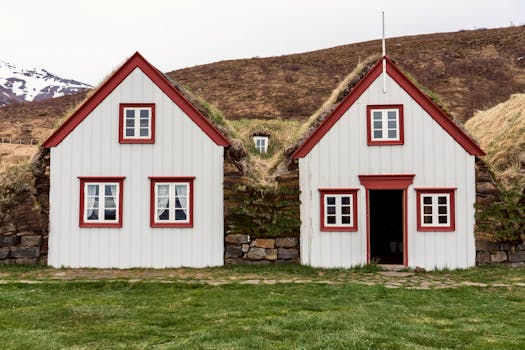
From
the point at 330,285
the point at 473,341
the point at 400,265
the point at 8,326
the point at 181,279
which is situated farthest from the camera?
the point at 400,265

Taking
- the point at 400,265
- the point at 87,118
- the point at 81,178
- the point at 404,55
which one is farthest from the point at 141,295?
the point at 404,55

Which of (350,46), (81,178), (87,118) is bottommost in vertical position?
(81,178)

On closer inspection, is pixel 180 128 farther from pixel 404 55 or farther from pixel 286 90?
pixel 404 55

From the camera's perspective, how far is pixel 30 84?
14888cm

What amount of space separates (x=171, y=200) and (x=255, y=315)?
24.5ft

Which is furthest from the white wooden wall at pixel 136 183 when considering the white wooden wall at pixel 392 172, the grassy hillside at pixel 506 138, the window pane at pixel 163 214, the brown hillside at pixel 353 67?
the brown hillside at pixel 353 67

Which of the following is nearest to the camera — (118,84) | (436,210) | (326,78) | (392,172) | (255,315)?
(255,315)

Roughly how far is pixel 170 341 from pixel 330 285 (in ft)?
18.8

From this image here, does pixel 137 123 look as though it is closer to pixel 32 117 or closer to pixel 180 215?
pixel 180 215

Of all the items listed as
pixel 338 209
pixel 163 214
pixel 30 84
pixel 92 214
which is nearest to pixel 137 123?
pixel 163 214

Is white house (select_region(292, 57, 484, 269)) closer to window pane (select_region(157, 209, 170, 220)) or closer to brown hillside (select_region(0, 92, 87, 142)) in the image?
window pane (select_region(157, 209, 170, 220))

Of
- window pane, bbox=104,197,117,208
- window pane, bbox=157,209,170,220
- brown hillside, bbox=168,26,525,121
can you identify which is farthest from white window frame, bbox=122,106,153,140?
brown hillside, bbox=168,26,525,121

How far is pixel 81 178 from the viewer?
15.3m

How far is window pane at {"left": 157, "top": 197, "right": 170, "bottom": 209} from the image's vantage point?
15398 mm
